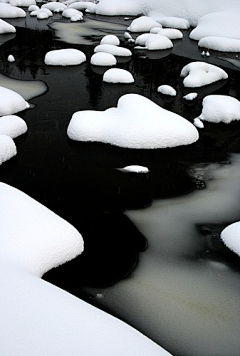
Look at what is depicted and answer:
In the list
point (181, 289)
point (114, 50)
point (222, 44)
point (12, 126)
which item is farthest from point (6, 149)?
point (222, 44)

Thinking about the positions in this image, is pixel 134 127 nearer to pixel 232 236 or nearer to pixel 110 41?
pixel 232 236

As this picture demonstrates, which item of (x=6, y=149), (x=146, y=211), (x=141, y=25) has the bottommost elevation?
(x=146, y=211)

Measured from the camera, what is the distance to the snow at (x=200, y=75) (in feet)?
34.3

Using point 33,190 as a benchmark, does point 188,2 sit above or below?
above

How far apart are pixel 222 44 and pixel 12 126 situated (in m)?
9.79

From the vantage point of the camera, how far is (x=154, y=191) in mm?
5910

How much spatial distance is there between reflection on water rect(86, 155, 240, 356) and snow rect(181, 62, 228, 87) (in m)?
5.75

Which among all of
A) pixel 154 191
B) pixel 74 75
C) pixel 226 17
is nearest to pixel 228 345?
pixel 154 191

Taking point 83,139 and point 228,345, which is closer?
point 228,345

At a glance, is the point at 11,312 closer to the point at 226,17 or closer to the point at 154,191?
the point at 154,191

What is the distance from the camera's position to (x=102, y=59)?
Answer: 1177 cm

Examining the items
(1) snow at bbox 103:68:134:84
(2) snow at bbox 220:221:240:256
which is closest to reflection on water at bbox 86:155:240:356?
(2) snow at bbox 220:221:240:256

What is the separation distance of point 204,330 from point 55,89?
7.53 m

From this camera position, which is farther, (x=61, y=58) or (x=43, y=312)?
(x=61, y=58)
